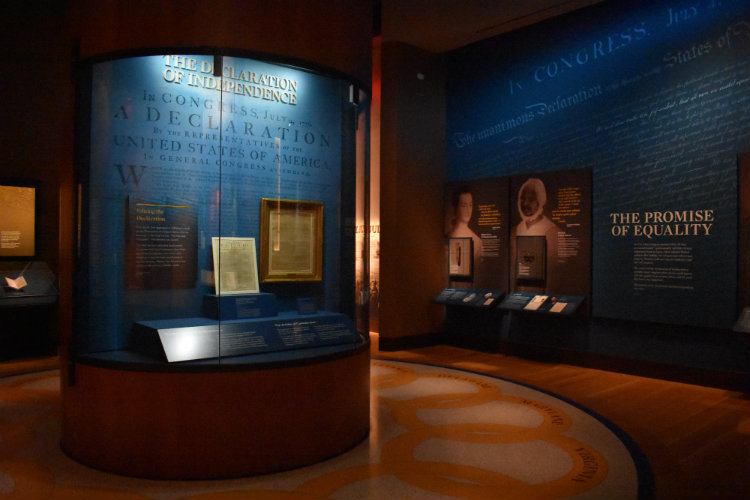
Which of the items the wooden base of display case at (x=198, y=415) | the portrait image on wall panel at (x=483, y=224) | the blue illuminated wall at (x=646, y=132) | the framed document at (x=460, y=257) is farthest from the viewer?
the framed document at (x=460, y=257)

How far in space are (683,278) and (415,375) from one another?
279 cm

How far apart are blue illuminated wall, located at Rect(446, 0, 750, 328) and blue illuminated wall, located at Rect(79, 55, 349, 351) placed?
143 inches

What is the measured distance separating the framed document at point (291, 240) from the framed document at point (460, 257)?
3.98m

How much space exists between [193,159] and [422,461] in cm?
224

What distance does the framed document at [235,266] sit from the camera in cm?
342

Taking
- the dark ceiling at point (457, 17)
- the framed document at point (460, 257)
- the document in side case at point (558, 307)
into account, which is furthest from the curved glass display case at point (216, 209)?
the framed document at point (460, 257)

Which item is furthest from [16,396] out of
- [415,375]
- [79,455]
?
[415,375]

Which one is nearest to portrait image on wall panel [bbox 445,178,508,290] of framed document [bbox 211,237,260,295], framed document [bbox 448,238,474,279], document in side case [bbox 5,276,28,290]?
framed document [bbox 448,238,474,279]

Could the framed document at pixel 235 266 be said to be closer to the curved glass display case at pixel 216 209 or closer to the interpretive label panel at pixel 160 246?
the curved glass display case at pixel 216 209

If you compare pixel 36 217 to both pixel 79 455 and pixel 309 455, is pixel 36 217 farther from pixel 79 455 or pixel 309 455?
pixel 309 455

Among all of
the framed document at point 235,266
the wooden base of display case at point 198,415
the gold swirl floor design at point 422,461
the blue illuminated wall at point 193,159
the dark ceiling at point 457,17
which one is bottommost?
the gold swirl floor design at point 422,461

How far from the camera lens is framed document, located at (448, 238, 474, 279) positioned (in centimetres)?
739

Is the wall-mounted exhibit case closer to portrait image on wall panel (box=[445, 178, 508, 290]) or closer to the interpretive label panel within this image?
the interpretive label panel

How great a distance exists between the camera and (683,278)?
5.48 metres
